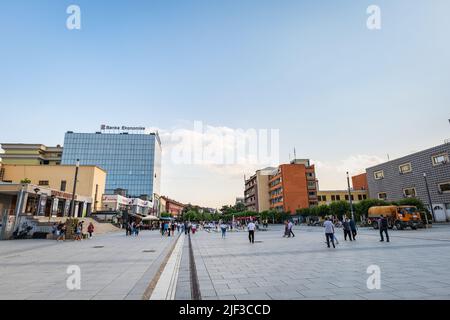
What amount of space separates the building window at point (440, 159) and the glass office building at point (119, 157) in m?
79.4

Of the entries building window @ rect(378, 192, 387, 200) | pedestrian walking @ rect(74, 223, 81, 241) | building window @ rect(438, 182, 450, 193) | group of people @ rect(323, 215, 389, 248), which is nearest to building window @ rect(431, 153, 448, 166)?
building window @ rect(438, 182, 450, 193)

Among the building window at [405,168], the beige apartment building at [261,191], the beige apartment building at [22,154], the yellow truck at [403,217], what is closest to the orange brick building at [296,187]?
the beige apartment building at [261,191]

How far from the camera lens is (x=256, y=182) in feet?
298

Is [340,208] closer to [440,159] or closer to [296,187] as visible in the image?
[440,159]

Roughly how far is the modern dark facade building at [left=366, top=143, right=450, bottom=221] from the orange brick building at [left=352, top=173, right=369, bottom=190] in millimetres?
18453

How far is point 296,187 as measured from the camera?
2872 inches

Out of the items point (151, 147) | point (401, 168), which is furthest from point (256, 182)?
point (401, 168)

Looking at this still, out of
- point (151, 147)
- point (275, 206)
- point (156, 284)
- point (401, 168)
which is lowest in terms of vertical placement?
point (156, 284)

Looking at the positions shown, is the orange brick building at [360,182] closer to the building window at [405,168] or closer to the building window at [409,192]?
the building window at [405,168]

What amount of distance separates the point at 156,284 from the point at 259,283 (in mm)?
2623

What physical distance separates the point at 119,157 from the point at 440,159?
3609 inches
